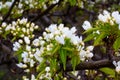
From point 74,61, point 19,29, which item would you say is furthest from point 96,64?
point 19,29

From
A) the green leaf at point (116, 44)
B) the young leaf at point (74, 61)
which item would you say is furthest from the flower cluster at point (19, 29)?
the green leaf at point (116, 44)

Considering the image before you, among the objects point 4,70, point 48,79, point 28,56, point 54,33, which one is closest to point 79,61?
point 54,33

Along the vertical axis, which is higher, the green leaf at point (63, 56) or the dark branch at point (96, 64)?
the green leaf at point (63, 56)

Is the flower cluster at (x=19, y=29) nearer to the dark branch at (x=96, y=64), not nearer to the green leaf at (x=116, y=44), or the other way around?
the dark branch at (x=96, y=64)

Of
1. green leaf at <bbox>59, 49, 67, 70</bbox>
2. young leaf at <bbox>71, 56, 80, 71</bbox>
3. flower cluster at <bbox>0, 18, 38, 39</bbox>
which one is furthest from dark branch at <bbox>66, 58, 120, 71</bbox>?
flower cluster at <bbox>0, 18, 38, 39</bbox>

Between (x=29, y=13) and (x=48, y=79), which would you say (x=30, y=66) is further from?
(x=29, y=13)

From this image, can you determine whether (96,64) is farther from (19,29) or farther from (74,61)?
(19,29)

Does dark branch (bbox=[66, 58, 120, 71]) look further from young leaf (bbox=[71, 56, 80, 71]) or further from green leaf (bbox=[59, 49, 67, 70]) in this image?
green leaf (bbox=[59, 49, 67, 70])

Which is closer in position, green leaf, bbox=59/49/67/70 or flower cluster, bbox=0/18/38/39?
green leaf, bbox=59/49/67/70

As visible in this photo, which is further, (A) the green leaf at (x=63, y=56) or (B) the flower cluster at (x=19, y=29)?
(B) the flower cluster at (x=19, y=29)

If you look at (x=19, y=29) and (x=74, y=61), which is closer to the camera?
(x=74, y=61)

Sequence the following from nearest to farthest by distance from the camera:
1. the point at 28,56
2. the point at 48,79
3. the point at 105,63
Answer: the point at 105,63
the point at 48,79
the point at 28,56
